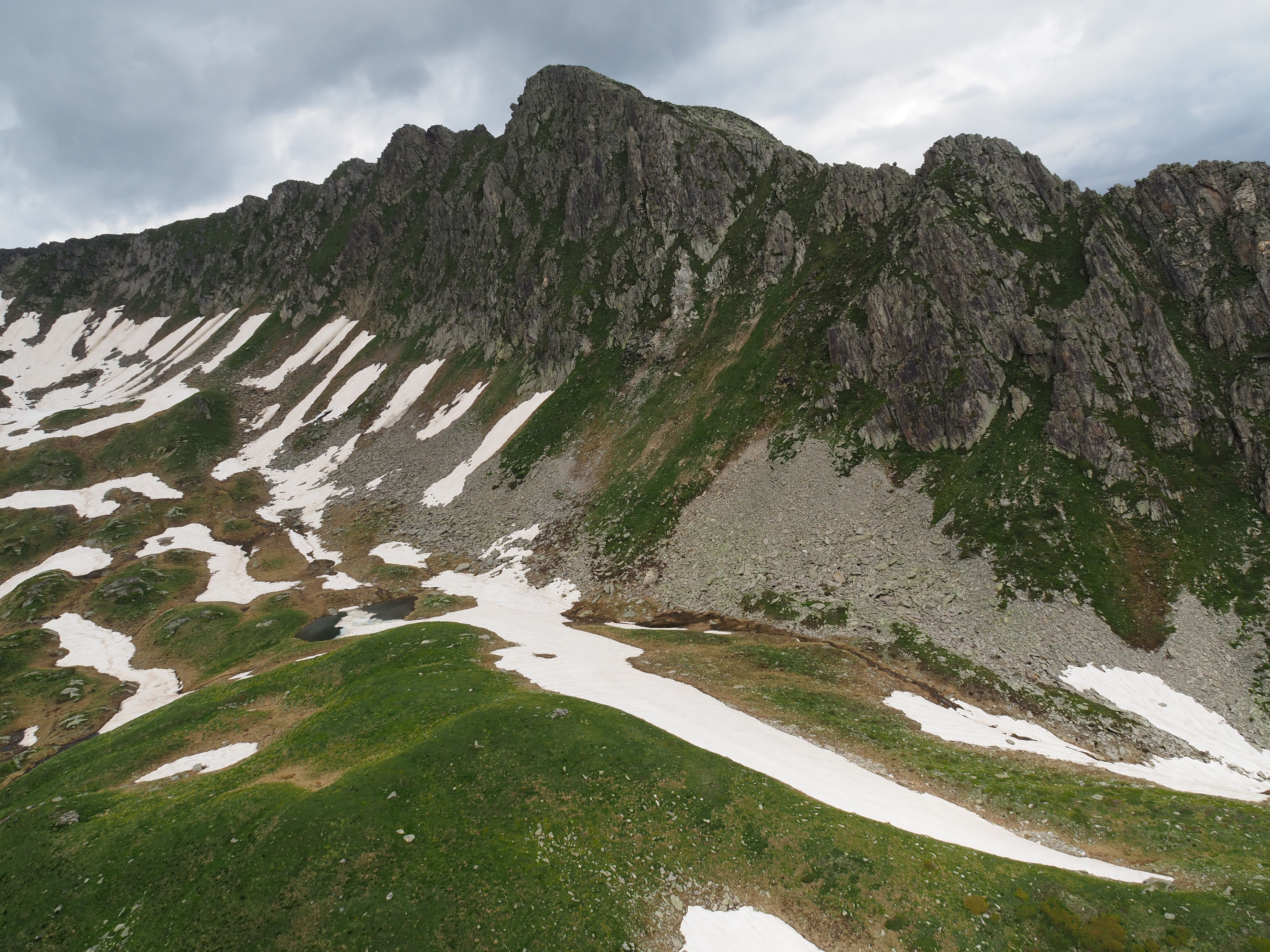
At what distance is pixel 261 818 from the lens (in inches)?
766

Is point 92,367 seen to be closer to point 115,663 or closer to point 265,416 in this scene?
point 265,416

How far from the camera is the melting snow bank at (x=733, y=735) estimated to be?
67.8 feet

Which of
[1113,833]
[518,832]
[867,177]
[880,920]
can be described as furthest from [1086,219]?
[518,832]

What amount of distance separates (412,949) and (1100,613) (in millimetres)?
46880

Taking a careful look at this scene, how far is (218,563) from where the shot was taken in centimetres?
6881

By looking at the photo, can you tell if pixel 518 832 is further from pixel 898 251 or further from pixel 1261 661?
pixel 898 251

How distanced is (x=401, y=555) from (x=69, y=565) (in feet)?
134

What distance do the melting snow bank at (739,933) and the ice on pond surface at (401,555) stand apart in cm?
5649

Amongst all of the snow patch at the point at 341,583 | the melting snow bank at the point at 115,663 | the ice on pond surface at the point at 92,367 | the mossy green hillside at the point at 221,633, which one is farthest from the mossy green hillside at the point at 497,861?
the ice on pond surface at the point at 92,367

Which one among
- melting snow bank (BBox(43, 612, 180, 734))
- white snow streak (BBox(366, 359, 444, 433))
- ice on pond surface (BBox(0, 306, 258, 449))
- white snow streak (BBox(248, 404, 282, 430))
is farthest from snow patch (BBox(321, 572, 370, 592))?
A: ice on pond surface (BBox(0, 306, 258, 449))

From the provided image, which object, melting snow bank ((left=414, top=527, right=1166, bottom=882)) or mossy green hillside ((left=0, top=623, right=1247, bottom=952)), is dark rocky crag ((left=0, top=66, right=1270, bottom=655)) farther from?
mossy green hillside ((left=0, top=623, right=1247, bottom=952))

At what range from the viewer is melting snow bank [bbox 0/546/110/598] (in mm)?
64812

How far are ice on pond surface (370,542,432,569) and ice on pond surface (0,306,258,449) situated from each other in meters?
79.1

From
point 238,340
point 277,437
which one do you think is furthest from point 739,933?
point 238,340
